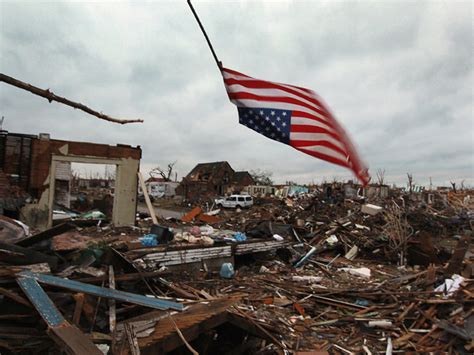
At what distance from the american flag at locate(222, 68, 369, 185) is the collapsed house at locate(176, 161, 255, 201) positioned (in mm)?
34895

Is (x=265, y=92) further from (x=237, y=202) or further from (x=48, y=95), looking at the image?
(x=237, y=202)

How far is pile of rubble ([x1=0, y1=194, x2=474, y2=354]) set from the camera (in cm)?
320

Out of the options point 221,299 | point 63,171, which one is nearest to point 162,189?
point 63,171

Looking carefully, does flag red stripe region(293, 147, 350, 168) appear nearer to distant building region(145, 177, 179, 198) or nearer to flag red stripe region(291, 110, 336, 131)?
flag red stripe region(291, 110, 336, 131)

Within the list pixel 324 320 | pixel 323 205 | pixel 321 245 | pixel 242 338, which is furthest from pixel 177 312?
pixel 323 205

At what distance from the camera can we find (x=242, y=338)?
4305mm

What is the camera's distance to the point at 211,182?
45062mm

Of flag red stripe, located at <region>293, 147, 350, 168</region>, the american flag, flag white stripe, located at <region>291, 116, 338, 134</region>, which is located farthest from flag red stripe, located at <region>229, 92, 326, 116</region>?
flag red stripe, located at <region>293, 147, 350, 168</region>

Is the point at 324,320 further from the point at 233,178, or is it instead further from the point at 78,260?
the point at 233,178

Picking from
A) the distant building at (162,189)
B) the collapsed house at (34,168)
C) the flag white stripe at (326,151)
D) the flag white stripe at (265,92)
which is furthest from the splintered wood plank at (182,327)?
the distant building at (162,189)

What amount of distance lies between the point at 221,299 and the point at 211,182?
4061cm

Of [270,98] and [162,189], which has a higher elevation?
[270,98]

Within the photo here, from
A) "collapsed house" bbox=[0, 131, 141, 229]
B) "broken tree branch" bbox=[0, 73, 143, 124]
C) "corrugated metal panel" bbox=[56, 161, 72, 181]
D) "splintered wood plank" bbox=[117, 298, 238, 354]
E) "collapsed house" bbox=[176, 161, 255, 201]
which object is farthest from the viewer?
"collapsed house" bbox=[176, 161, 255, 201]

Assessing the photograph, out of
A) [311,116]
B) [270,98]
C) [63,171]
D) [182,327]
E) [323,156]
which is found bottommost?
[182,327]
